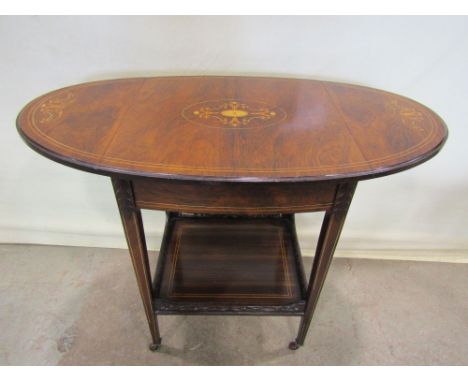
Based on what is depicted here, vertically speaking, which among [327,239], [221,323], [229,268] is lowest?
[221,323]

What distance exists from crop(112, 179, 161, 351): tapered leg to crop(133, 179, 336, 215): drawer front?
2 cm

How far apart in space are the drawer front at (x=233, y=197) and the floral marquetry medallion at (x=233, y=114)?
0.18m

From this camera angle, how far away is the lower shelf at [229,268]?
2.97ft

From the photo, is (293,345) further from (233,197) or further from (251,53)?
(251,53)

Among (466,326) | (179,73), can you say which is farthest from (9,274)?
(466,326)

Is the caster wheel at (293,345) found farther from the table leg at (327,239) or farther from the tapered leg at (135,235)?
the tapered leg at (135,235)

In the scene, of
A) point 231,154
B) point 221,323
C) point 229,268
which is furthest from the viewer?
point 221,323

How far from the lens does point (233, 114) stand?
755mm

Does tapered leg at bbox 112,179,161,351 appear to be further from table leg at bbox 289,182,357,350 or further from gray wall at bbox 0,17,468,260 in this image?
gray wall at bbox 0,17,468,260

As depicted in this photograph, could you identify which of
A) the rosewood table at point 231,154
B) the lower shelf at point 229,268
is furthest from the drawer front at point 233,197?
the lower shelf at point 229,268

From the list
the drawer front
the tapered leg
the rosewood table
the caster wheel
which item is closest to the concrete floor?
the caster wheel

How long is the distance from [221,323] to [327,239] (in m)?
0.63

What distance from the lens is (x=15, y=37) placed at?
3.33 ft

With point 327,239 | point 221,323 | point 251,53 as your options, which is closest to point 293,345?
point 221,323
